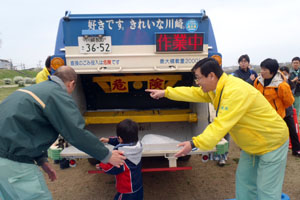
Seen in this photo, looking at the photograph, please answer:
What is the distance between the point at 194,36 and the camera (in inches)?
104

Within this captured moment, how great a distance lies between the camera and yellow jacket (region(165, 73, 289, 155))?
5.14 feet

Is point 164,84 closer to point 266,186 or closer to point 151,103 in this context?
point 151,103

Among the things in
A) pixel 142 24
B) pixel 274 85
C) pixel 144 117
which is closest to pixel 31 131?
pixel 142 24

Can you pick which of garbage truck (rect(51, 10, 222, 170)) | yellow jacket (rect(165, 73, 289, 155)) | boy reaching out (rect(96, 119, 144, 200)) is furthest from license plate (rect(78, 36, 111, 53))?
yellow jacket (rect(165, 73, 289, 155))

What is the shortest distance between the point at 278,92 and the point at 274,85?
12 centimetres

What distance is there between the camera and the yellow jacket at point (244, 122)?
5.14 ft

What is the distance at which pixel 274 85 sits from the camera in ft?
10.4

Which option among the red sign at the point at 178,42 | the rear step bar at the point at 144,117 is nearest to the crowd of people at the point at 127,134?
the red sign at the point at 178,42

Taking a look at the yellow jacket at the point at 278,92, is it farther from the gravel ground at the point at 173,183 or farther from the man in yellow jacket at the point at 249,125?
the man in yellow jacket at the point at 249,125

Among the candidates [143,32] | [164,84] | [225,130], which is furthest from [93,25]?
[225,130]

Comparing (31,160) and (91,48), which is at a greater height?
(91,48)

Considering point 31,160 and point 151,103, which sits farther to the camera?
point 151,103

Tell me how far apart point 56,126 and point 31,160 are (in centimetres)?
32

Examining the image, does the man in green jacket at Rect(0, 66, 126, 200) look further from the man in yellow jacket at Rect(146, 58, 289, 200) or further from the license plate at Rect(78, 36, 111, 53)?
the license plate at Rect(78, 36, 111, 53)
